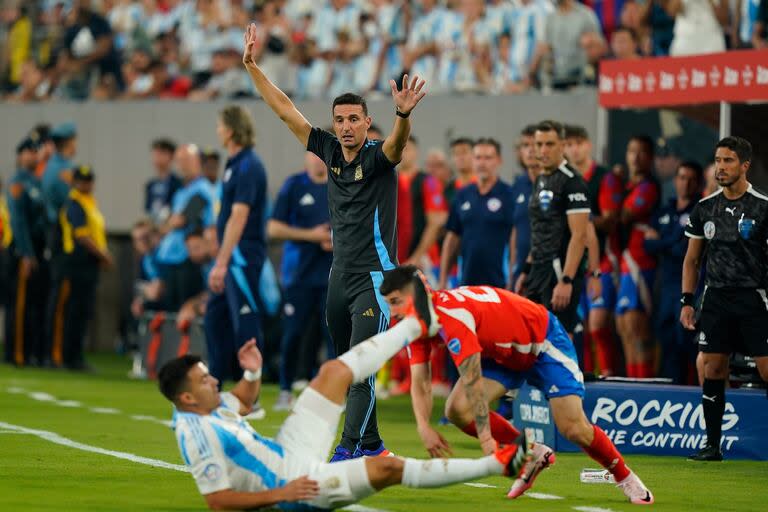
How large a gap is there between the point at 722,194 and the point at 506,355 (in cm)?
294

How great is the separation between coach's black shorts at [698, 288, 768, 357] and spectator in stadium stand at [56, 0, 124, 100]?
1564cm

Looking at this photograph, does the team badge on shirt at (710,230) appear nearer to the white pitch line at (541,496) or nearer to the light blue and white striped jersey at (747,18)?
the white pitch line at (541,496)

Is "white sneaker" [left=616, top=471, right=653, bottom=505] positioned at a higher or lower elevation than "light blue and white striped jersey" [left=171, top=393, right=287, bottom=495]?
lower

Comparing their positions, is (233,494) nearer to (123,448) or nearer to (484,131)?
(123,448)

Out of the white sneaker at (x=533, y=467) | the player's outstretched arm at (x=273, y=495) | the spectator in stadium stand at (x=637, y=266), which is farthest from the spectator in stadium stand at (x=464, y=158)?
the player's outstretched arm at (x=273, y=495)

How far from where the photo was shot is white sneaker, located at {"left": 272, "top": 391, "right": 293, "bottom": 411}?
49.2 feet

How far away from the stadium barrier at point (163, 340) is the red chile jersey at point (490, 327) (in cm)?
973

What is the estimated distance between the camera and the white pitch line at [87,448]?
1043 cm

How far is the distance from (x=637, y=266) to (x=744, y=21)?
271cm

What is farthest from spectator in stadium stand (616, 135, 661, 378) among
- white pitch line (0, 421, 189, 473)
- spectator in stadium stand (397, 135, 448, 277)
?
white pitch line (0, 421, 189, 473)

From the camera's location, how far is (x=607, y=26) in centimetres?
1873

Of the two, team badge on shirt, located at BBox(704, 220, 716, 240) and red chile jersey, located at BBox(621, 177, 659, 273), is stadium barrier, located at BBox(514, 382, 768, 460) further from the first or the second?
red chile jersey, located at BBox(621, 177, 659, 273)

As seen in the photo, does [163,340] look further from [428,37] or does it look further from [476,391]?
[476,391]

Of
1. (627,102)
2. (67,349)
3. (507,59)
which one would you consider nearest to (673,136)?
(627,102)
